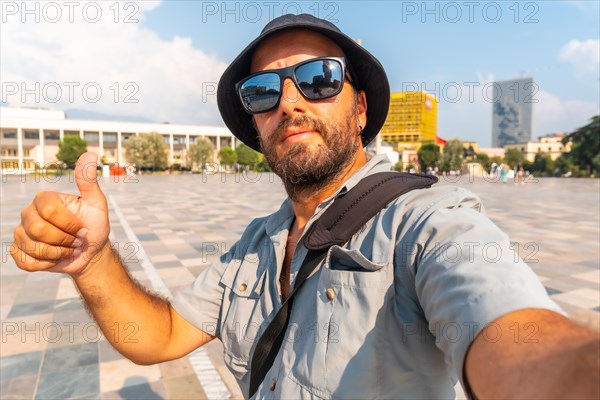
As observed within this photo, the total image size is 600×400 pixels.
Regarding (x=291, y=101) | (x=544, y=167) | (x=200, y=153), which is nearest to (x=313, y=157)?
(x=291, y=101)

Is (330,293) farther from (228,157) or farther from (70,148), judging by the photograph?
(228,157)

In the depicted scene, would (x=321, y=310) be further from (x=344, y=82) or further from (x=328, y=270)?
(x=344, y=82)

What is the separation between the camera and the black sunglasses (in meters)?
1.45

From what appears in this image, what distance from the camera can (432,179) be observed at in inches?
45.2

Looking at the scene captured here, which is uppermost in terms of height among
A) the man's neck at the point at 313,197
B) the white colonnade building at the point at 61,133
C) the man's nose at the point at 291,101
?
the white colonnade building at the point at 61,133

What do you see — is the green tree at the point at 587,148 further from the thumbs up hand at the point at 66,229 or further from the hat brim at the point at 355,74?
the thumbs up hand at the point at 66,229

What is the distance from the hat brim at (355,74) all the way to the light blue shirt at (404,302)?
2.49 feet

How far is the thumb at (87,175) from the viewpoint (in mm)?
1078

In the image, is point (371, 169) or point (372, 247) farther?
point (371, 169)

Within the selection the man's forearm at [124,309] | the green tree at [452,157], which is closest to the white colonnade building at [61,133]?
the green tree at [452,157]

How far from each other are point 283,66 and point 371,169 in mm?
559

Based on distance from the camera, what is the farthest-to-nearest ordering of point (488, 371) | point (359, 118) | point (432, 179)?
point (359, 118)
point (432, 179)
point (488, 371)

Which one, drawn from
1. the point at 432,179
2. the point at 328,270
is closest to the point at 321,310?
the point at 328,270

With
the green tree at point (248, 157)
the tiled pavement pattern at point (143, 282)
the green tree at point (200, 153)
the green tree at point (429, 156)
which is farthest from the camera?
the green tree at point (248, 157)
